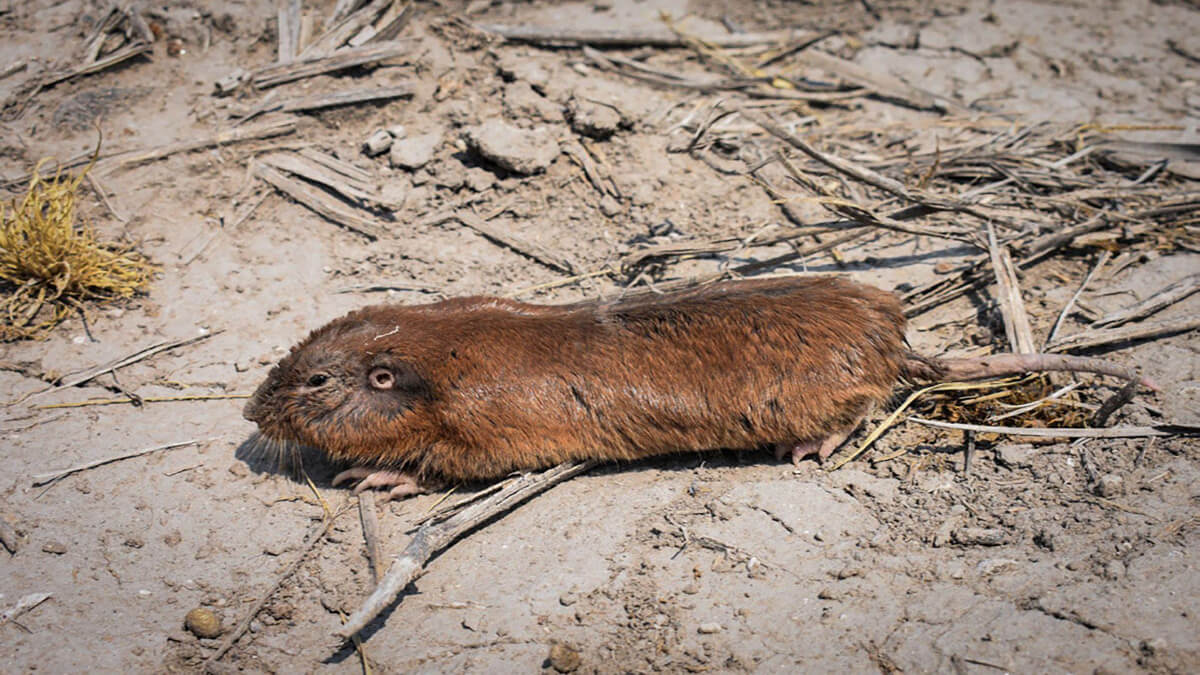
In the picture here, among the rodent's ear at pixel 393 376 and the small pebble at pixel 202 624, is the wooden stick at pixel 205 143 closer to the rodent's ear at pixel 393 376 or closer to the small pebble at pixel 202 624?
the rodent's ear at pixel 393 376

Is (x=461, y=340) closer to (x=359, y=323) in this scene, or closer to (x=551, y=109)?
(x=359, y=323)

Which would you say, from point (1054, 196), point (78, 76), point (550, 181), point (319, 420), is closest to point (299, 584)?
point (319, 420)

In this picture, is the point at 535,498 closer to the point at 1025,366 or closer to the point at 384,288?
the point at 384,288

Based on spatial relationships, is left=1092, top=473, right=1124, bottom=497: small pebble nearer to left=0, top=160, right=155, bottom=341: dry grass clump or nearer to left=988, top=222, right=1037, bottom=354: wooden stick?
left=988, top=222, right=1037, bottom=354: wooden stick

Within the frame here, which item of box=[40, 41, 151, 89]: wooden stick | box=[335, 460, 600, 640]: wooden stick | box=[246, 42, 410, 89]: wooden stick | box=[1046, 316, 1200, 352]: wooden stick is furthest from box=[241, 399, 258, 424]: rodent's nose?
box=[1046, 316, 1200, 352]: wooden stick

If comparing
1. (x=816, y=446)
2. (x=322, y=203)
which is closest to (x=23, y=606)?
(x=322, y=203)
